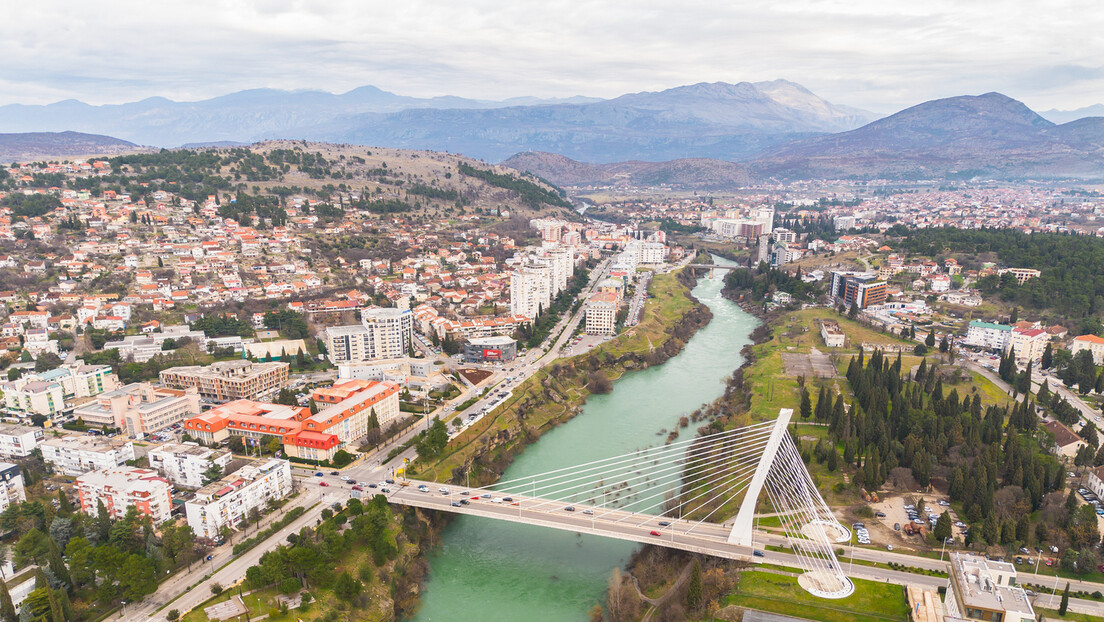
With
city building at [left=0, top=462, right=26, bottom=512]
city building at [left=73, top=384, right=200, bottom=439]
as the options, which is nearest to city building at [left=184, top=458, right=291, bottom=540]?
city building at [left=0, top=462, right=26, bottom=512]

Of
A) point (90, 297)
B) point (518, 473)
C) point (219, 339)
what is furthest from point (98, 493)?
point (90, 297)

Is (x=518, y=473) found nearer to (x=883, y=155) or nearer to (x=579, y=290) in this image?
(x=579, y=290)

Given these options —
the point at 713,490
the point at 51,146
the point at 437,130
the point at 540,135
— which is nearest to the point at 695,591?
the point at 713,490

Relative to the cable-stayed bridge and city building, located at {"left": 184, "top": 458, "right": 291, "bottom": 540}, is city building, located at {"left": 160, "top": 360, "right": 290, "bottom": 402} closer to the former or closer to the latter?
city building, located at {"left": 184, "top": 458, "right": 291, "bottom": 540}

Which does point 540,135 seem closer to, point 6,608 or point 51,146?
point 51,146

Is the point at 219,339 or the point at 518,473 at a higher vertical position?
the point at 219,339

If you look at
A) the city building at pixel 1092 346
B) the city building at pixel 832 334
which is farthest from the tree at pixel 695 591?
the city building at pixel 1092 346
